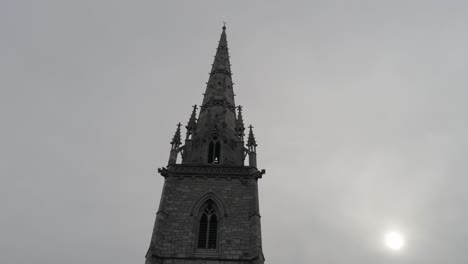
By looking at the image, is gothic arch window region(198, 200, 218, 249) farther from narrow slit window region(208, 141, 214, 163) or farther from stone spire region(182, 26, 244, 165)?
narrow slit window region(208, 141, 214, 163)

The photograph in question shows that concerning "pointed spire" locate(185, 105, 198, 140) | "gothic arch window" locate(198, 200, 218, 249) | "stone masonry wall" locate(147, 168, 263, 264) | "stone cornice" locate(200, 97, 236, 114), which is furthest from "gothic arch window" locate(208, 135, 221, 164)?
"gothic arch window" locate(198, 200, 218, 249)

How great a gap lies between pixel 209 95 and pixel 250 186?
384 inches

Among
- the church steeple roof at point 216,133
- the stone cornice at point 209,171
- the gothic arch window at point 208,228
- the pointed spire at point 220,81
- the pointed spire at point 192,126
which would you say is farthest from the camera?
the pointed spire at point 220,81

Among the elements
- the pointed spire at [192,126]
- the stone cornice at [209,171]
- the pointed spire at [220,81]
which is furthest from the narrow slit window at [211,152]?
the pointed spire at [220,81]

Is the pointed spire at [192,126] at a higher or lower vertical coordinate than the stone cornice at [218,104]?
lower

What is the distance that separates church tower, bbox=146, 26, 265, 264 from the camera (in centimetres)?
1816

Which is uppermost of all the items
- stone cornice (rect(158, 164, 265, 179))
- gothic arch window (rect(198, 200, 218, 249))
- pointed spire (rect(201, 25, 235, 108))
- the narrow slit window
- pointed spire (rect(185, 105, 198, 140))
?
pointed spire (rect(201, 25, 235, 108))

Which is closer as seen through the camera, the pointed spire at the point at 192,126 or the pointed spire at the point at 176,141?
the pointed spire at the point at 176,141

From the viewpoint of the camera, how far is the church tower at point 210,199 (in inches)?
715

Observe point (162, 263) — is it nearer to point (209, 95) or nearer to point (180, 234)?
point (180, 234)

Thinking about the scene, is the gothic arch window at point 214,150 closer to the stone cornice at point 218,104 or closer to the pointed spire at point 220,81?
the stone cornice at point 218,104

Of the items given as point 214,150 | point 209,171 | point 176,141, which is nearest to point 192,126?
point 176,141

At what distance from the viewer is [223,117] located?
1041 inches

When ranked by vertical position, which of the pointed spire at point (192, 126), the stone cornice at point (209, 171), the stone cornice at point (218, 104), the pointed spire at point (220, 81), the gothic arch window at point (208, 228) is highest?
the pointed spire at point (220, 81)
